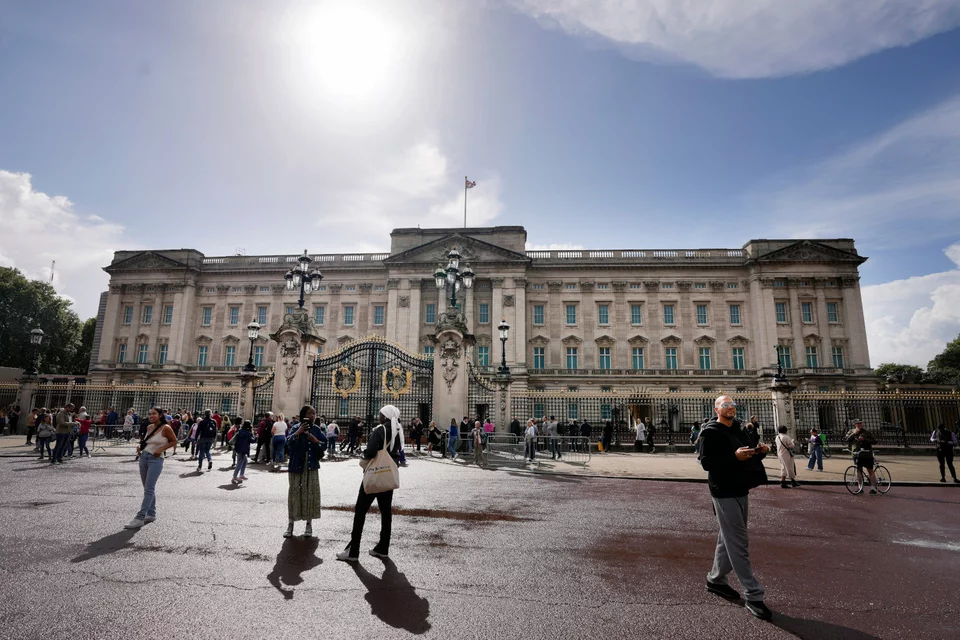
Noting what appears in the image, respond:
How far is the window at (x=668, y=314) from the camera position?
46.9m

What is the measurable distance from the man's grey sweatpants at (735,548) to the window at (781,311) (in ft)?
156

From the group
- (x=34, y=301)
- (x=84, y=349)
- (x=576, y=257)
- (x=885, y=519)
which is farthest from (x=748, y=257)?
(x=84, y=349)

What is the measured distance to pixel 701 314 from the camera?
46969mm

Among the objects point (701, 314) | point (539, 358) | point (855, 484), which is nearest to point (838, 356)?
point (701, 314)

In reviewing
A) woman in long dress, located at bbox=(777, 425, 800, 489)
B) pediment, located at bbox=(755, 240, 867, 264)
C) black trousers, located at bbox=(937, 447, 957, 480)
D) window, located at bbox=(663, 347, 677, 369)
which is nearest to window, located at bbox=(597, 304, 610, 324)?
window, located at bbox=(663, 347, 677, 369)

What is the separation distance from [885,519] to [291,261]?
166 ft

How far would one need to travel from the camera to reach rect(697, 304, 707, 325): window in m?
46.8

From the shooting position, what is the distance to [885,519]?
919 cm

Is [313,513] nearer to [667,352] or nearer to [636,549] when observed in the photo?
[636,549]

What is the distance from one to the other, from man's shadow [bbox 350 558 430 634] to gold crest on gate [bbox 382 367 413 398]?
49.7 ft

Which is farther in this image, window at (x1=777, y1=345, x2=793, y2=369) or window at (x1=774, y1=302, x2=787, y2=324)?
window at (x1=774, y1=302, x2=787, y2=324)

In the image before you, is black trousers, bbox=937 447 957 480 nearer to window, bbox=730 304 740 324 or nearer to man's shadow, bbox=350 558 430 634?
man's shadow, bbox=350 558 430 634

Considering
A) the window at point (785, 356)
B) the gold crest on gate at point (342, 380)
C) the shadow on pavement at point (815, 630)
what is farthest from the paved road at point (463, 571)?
the window at point (785, 356)

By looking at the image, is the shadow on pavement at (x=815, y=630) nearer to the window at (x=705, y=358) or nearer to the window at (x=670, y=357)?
the window at (x=670, y=357)
